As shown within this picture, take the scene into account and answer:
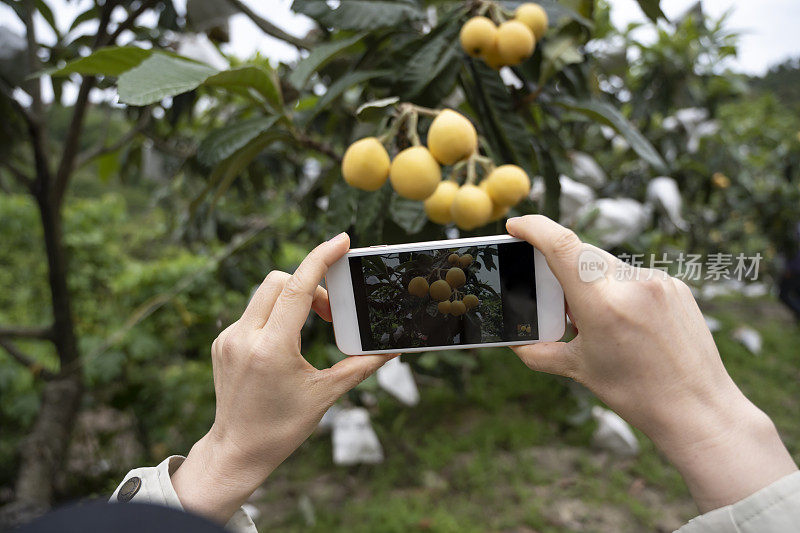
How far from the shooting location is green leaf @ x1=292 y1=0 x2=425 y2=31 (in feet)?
2.48

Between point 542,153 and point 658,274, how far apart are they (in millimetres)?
483

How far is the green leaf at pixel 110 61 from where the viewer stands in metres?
0.65

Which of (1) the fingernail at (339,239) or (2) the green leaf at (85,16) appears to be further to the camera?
(2) the green leaf at (85,16)

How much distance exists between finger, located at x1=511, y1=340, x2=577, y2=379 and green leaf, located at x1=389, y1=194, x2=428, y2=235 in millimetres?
264

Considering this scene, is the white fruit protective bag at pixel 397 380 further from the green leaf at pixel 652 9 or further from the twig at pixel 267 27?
the green leaf at pixel 652 9

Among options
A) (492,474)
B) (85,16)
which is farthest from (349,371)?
(492,474)

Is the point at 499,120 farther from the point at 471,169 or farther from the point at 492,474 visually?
the point at 492,474

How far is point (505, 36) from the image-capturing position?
698 millimetres

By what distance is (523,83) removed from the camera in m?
0.88

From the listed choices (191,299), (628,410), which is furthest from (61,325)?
(628,410)

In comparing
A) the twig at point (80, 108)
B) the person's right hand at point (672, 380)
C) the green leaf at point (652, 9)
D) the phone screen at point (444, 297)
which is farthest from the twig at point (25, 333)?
the green leaf at point (652, 9)

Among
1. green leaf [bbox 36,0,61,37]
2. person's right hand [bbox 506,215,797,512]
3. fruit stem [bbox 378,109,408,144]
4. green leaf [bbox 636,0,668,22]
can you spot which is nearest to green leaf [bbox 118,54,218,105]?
fruit stem [bbox 378,109,408,144]

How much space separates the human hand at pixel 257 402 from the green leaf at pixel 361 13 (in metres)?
0.43

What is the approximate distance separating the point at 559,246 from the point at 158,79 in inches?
19.0
